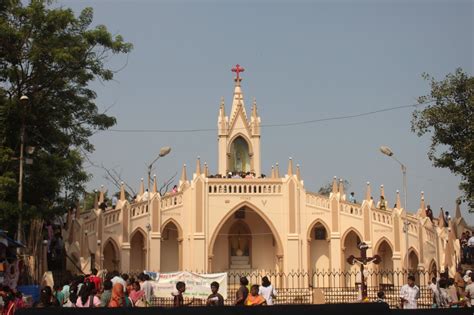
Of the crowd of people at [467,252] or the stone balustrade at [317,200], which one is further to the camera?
the stone balustrade at [317,200]

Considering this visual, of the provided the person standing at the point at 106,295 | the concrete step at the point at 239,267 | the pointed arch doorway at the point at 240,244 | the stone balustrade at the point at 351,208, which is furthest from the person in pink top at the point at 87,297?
the pointed arch doorway at the point at 240,244

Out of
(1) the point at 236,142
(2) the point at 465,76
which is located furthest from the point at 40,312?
(1) the point at 236,142

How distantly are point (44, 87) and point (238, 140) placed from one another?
16.6 metres

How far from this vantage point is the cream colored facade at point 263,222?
33.0 meters

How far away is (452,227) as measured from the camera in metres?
30.3

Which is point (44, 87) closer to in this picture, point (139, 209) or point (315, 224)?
point (139, 209)

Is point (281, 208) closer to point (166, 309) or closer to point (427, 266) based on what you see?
point (427, 266)

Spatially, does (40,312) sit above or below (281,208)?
below

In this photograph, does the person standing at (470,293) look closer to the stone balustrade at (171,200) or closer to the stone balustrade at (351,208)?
the stone balustrade at (351,208)

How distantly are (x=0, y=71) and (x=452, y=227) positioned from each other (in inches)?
761

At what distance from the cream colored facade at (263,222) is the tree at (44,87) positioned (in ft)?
24.2

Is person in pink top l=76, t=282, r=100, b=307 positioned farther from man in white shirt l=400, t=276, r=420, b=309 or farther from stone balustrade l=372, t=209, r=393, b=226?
stone balustrade l=372, t=209, r=393, b=226

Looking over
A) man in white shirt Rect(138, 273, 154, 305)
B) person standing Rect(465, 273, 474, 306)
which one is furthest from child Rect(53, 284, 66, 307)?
person standing Rect(465, 273, 474, 306)

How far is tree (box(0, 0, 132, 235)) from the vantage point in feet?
75.6
